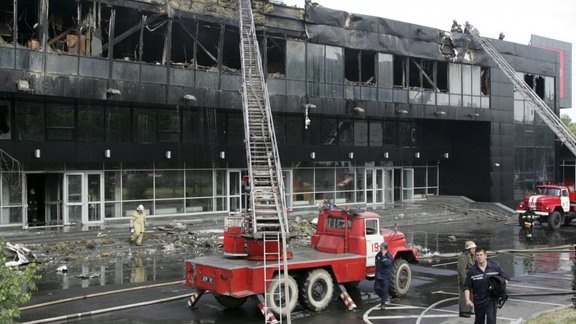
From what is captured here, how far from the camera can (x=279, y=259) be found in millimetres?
11156

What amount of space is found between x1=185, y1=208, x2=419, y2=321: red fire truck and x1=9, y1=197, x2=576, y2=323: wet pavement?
46 centimetres

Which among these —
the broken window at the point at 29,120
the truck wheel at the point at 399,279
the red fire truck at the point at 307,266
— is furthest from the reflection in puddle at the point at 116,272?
the broken window at the point at 29,120

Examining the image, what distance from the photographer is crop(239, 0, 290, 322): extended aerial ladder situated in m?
11.8

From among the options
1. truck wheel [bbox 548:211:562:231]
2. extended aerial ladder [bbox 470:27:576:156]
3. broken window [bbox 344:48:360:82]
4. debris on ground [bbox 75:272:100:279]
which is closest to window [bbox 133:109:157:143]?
debris on ground [bbox 75:272:100:279]

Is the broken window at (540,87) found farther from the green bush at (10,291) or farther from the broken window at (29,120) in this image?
the green bush at (10,291)

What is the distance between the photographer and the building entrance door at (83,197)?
25.1 m

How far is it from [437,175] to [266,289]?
33.4 meters

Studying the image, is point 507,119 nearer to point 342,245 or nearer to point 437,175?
point 437,175

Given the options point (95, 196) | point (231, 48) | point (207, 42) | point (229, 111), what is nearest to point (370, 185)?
point (229, 111)

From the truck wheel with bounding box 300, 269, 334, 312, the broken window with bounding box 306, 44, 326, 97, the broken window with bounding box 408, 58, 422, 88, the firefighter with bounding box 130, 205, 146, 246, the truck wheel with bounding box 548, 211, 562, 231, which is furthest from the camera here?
the broken window with bounding box 408, 58, 422, 88

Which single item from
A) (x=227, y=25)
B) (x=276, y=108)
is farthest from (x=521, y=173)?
(x=227, y=25)

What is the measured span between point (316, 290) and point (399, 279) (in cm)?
261

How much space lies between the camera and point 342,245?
1361 centimetres

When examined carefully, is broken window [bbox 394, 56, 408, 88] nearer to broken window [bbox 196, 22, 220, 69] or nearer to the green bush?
broken window [bbox 196, 22, 220, 69]
